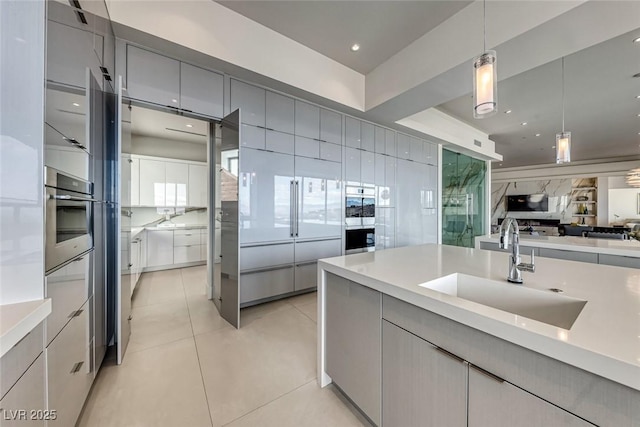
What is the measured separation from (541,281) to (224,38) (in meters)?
3.33

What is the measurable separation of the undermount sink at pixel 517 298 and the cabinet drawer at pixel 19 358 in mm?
1524

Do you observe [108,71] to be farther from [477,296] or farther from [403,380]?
[477,296]

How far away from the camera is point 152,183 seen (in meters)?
5.15

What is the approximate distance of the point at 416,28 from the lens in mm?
2699

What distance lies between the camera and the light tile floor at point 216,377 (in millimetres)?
1460

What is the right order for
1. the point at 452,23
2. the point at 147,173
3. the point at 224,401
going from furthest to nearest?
the point at 147,173 → the point at 452,23 → the point at 224,401

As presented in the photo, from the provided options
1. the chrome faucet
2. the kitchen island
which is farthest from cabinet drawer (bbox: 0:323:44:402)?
the chrome faucet

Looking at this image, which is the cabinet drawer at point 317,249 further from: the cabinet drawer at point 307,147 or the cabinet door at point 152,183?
the cabinet door at point 152,183

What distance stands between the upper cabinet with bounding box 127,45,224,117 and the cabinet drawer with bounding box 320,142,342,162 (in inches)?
59.4

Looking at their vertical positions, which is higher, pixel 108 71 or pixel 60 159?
pixel 108 71

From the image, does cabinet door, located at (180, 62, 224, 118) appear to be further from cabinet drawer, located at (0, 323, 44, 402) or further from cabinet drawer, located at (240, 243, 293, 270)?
cabinet drawer, located at (0, 323, 44, 402)

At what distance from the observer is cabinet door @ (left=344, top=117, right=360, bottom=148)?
13.1 feet

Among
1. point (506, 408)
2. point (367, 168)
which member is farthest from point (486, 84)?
point (367, 168)

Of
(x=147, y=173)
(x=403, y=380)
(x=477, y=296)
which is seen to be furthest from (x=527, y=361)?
(x=147, y=173)
